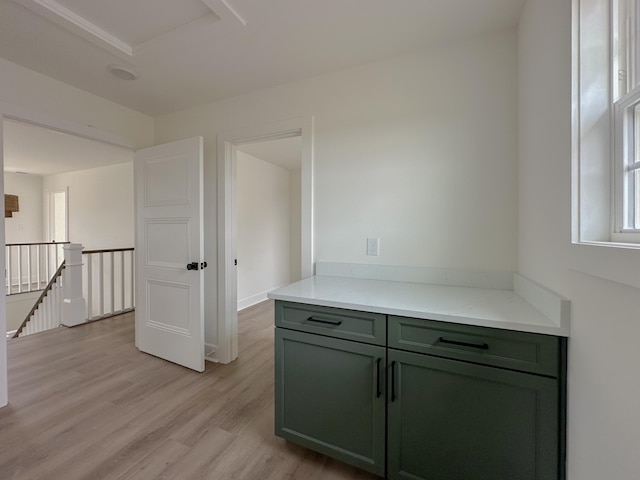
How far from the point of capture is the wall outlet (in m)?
1.90

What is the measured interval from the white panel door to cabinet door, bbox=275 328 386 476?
119cm

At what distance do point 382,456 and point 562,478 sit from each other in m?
0.66

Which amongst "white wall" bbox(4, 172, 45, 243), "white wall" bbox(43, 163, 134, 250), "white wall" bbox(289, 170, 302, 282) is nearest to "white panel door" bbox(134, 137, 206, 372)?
"white wall" bbox(43, 163, 134, 250)

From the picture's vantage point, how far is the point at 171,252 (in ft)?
8.20

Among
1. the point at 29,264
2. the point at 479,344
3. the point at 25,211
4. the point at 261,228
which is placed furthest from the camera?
the point at 25,211

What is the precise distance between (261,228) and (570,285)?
13.9 feet

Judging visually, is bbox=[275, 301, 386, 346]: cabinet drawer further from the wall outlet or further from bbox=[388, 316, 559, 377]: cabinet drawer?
the wall outlet

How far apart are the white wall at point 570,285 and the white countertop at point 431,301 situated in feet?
0.45

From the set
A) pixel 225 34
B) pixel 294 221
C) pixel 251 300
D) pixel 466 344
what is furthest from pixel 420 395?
pixel 294 221

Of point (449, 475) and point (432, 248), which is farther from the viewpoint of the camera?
point (432, 248)

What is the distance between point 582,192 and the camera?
0.88 m

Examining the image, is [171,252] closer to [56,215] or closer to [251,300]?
[251,300]

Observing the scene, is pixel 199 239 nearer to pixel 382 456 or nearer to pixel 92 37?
pixel 92 37

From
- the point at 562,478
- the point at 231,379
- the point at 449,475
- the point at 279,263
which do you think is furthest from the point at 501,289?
the point at 279,263
